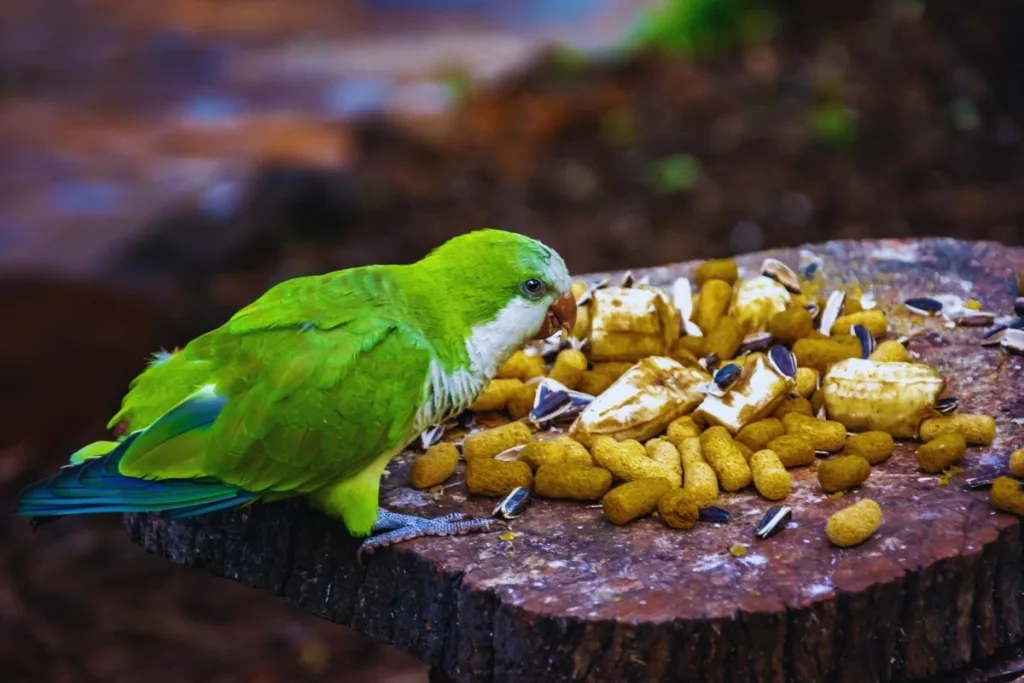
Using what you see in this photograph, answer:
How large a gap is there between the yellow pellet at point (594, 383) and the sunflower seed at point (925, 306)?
0.97 metres

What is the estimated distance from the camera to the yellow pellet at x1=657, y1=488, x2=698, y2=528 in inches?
92.8

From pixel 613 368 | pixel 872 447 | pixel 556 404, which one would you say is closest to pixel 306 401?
pixel 556 404

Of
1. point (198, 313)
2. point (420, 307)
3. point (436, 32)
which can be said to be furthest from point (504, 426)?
point (436, 32)

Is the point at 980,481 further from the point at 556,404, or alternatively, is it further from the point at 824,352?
the point at 556,404

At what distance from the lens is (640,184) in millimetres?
7230

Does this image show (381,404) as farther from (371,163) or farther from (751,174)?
(371,163)

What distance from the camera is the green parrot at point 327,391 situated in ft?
8.04

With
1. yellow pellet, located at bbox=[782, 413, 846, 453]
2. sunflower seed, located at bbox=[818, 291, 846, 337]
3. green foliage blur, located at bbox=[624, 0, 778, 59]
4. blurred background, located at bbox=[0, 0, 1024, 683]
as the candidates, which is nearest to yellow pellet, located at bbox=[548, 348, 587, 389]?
yellow pellet, located at bbox=[782, 413, 846, 453]

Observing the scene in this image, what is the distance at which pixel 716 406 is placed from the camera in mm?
2799

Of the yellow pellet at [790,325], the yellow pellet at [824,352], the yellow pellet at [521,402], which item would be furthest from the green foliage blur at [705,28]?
the yellow pellet at [521,402]

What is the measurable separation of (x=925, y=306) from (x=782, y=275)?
1.42ft

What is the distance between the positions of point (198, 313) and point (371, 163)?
200 cm

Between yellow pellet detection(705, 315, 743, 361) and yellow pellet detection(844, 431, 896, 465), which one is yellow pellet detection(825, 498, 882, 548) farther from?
yellow pellet detection(705, 315, 743, 361)

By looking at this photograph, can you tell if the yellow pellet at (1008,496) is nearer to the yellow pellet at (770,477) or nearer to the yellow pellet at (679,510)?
the yellow pellet at (770,477)
